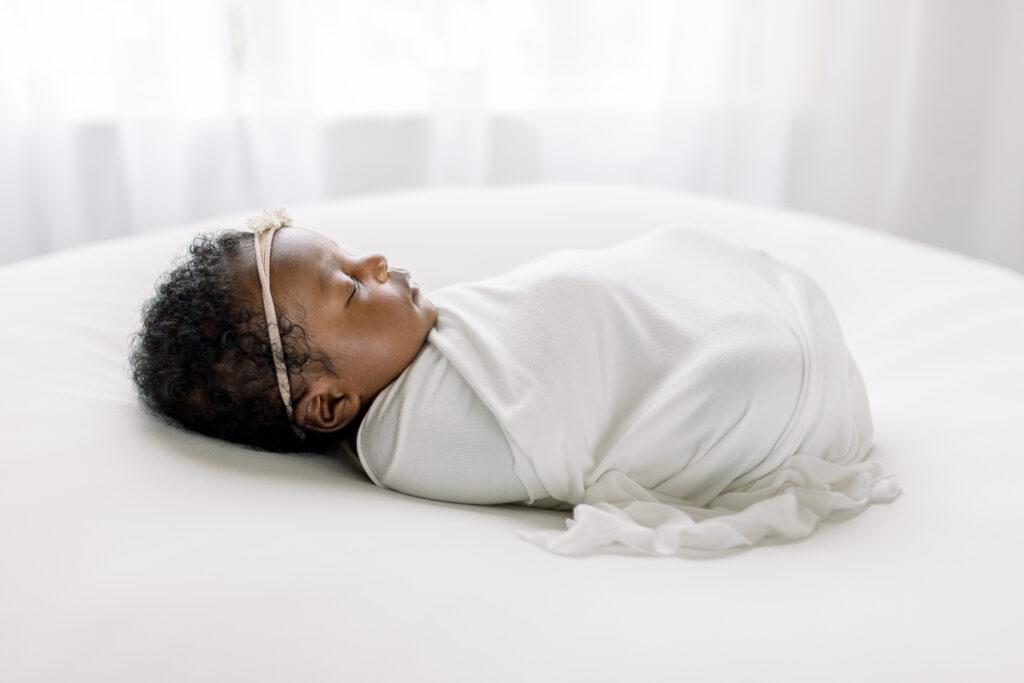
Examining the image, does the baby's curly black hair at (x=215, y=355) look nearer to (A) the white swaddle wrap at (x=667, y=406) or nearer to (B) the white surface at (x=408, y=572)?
(B) the white surface at (x=408, y=572)

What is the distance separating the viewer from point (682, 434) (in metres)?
1.05

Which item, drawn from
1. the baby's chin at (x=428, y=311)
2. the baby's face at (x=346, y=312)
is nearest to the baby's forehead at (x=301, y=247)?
the baby's face at (x=346, y=312)

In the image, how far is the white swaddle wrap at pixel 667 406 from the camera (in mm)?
1029

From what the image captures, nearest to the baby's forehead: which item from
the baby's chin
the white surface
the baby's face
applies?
the baby's face

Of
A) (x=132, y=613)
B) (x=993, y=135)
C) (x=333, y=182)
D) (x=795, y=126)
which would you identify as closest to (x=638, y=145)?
(x=795, y=126)

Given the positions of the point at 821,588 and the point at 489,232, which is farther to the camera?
the point at 489,232

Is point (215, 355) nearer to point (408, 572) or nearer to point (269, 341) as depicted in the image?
point (269, 341)

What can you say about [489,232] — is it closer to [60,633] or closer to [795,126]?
[60,633]

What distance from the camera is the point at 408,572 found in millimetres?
859

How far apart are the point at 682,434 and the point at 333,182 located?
6.03 feet

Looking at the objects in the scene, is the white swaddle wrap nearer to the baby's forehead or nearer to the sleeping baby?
the sleeping baby

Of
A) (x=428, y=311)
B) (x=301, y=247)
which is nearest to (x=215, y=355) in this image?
(x=301, y=247)

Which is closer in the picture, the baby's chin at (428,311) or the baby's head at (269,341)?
the baby's head at (269,341)

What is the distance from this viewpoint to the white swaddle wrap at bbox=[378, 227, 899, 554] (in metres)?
1.03
